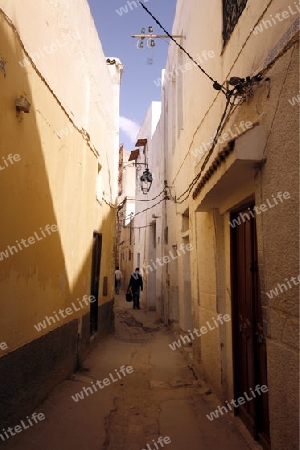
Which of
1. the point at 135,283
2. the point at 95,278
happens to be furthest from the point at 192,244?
the point at 135,283

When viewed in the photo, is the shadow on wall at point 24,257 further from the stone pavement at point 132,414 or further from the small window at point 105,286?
the small window at point 105,286

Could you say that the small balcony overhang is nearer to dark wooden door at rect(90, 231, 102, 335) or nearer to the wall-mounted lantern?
the wall-mounted lantern

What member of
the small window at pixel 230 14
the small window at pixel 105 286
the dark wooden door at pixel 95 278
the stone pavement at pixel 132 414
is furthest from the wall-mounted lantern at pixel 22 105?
the small window at pixel 105 286

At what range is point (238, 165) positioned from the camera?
3146 mm

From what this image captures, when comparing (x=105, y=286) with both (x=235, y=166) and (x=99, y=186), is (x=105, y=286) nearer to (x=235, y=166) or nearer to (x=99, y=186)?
(x=99, y=186)

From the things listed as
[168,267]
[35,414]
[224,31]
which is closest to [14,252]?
[35,414]

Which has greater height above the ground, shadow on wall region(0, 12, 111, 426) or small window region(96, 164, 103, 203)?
small window region(96, 164, 103, 203)

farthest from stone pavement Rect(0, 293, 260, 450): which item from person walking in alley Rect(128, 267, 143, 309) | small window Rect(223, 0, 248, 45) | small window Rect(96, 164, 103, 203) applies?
person walking in alley Rect(128, 267, 143, 309)

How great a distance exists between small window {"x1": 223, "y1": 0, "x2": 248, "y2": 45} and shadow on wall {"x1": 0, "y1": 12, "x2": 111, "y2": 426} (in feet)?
8.12

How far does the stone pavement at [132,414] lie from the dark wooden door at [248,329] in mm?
258

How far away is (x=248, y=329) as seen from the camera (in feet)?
13.2

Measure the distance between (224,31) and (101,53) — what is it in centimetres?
450

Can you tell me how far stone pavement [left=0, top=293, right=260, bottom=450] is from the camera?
12.0ft

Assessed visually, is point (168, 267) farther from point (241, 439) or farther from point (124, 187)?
point (124, 187)
